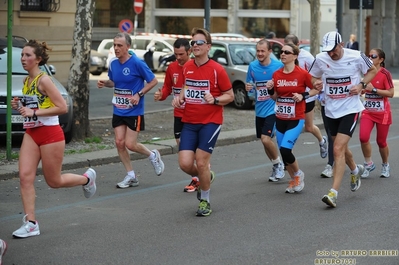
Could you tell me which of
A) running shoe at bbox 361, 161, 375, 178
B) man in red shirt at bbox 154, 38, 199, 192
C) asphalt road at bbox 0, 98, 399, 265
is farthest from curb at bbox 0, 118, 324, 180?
running shoe at bbox 361, 161, 375, 178

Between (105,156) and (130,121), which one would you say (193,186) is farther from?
(105,156)

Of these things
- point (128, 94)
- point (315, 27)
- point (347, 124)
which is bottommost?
point (347, 124)

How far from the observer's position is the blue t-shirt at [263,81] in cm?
1090

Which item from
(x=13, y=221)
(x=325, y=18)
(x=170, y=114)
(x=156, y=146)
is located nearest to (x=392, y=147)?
(x=156, y=146)

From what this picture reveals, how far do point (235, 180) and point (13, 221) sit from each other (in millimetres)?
3581

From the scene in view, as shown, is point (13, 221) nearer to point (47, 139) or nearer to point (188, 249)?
point (47, 139)

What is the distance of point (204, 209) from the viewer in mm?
8797

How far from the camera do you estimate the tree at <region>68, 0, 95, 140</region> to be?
46.9 feet

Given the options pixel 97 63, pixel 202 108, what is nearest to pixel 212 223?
pixel 202 108

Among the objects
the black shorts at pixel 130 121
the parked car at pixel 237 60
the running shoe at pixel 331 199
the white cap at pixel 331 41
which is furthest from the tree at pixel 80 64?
the parked car at pixel 237 60

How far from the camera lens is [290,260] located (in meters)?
6.91

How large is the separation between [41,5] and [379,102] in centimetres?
1475

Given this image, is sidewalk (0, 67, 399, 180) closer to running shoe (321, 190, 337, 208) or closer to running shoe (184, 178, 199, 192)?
running shoe (184, 178, 199, 192)

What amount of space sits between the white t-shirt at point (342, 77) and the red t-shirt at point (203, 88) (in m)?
1.40
